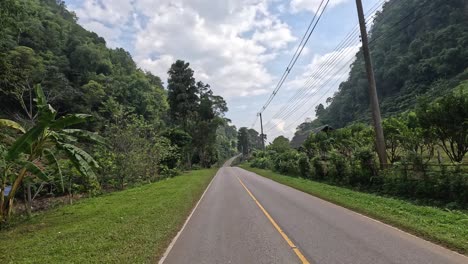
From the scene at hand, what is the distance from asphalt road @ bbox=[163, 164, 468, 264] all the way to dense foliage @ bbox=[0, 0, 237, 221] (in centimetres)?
680

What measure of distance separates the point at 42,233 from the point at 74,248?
3245mm

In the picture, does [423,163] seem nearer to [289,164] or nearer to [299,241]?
[299,241]

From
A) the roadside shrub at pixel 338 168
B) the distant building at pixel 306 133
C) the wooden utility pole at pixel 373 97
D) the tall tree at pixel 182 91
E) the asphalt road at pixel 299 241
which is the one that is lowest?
the asphalt road at pixel 299 241

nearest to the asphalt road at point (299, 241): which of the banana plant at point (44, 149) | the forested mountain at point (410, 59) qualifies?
the banana plant at point (44, 149)

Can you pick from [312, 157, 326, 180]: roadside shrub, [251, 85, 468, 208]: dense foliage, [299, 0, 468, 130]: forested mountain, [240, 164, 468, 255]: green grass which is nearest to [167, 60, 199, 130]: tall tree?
[299, 0, 468, 130]: forested mountain

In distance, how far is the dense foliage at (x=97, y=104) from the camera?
17.2 m

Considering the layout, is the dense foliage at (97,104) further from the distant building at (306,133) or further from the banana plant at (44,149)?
the distant building at (306,133)

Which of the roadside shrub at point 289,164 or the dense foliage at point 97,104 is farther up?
the dense foliage at point 97,104

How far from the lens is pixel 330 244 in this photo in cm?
730

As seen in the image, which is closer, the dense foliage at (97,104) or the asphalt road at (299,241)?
the asphalt road at (299,241)

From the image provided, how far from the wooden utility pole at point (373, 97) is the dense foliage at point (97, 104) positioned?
42.0 ft

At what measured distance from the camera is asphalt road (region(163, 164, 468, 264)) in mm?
6367

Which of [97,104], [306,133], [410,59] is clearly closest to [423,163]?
[97,104]

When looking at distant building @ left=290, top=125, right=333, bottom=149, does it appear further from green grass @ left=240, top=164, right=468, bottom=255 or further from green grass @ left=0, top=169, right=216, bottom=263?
green grass @ left=0, top=169, right=216, bottom=263
